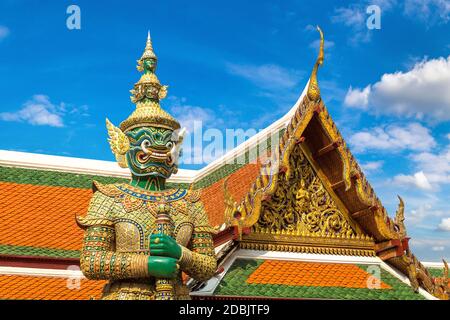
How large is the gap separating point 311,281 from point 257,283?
2.40 feet

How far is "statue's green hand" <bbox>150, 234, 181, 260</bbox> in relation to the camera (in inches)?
245

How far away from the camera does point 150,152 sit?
676 centimetres

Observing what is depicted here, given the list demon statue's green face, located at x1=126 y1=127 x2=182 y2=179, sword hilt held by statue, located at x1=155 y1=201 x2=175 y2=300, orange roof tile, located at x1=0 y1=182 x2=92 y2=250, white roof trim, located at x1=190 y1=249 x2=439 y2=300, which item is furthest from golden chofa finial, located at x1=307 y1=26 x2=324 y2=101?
orange roof tile, located at x1=0 y1=182 x2=92 y2=250

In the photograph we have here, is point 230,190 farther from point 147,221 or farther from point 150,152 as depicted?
point 147,221

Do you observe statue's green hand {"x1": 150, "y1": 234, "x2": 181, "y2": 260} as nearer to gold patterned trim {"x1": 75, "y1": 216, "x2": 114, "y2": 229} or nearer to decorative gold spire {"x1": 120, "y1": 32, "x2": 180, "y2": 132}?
gold patterned trim {"x1": 75, "y1": 216, "x2": 114, "y2": 229}

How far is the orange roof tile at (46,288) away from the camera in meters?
7.57

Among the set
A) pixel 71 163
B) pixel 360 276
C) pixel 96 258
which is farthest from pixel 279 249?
pixel 71 163

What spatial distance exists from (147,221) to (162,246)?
419 millimetres

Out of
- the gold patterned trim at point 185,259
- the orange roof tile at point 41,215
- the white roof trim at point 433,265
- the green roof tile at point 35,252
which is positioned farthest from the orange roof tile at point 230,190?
the white roof trim at point 433,265

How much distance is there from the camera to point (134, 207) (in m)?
6.60

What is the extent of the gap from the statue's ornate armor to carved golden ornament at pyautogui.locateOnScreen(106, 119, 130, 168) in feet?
1.13

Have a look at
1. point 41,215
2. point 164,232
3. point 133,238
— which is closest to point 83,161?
point 41,215

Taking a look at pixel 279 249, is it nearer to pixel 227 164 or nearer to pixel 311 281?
pixel 311 281

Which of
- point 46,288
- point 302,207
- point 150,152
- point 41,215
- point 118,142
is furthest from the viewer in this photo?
point 41,215
